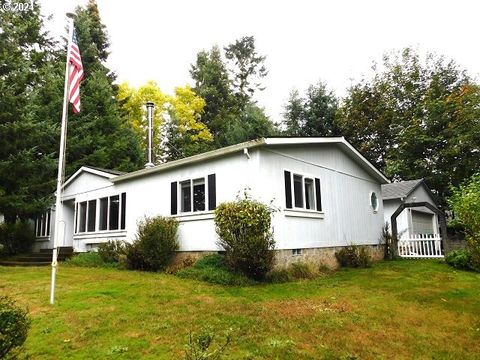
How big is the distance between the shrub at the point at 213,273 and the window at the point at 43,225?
11172 mm

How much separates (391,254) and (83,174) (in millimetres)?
14650

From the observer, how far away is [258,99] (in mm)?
38438

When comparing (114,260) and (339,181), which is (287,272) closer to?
(339,181)

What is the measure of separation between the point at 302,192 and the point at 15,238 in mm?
14337

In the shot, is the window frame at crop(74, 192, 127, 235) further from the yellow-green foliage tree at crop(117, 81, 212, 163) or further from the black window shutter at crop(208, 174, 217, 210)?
the yellow-green foliage tree at crop(117, 81, 212, 163)

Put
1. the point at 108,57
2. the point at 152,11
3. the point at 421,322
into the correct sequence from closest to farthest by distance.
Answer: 1. the point at 421,322
2. the point at 152,11
3. the point at 108,57

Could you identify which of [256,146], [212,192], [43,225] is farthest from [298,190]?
[43,225]

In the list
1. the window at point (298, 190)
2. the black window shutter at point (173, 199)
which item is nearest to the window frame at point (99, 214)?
the black window shutter at point (173, 199)

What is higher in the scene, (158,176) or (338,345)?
(158,176)

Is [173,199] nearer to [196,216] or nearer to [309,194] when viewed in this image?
[196,216]

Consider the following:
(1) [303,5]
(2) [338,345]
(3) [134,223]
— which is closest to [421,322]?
(2) [338,345]

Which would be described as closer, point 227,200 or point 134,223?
point 227,200

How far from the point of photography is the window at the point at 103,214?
47.2 feet

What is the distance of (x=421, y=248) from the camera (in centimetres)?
1591
